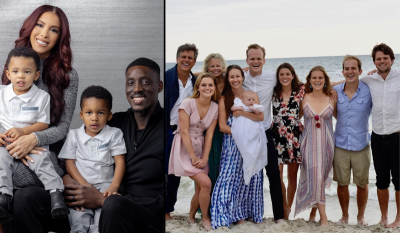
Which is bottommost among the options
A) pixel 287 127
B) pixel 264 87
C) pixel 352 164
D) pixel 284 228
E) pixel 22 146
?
pixel 284 228

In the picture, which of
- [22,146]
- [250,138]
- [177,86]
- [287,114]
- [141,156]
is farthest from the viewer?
[177,86]

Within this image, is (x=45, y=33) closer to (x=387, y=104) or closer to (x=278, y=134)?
(x=278, y=134)

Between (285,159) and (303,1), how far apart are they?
5.98 metres

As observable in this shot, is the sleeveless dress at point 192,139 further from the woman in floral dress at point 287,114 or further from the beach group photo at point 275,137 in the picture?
the woman in floral dress at point 287,114

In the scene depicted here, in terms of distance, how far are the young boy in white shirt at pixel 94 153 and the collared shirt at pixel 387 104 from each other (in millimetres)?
2136

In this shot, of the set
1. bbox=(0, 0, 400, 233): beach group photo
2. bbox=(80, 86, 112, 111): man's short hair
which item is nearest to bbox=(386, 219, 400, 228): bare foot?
bbox=(0, 0, 400, 233): beach group photo

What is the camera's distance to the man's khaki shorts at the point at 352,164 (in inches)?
146

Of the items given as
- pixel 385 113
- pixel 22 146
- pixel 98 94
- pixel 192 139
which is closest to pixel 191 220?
pixel 192 139

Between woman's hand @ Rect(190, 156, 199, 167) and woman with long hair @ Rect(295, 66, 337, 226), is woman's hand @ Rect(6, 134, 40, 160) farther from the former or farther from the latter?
woman with long hair @ Rect(295, 66, 337, 226)

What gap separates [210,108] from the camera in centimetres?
367

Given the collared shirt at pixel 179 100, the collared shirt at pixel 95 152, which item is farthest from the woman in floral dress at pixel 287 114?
the collared shirt at pixel 95 152

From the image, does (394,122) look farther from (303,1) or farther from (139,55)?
(303,1)

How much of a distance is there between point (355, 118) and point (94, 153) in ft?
7.12

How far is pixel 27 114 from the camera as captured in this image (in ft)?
10.3
